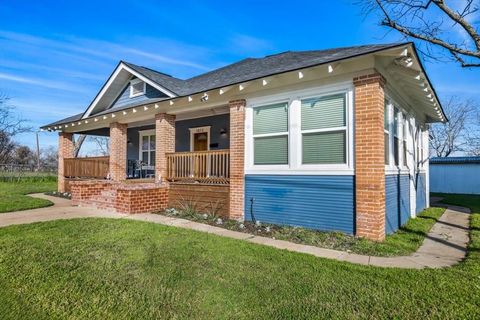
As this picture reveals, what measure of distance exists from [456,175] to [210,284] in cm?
2233

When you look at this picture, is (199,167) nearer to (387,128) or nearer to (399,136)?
(387,128)

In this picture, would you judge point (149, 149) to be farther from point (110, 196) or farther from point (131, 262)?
point (131, 262)

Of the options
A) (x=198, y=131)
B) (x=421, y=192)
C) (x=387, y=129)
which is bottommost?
(x=421, y=192)

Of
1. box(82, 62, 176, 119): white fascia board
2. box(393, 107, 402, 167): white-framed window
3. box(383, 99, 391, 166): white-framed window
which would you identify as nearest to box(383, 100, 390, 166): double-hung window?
box(383, 99, 391, 166): white-framed window

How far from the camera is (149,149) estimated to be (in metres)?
14.4

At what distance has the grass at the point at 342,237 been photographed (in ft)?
16.6

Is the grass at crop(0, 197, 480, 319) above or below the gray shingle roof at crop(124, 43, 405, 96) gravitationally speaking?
below

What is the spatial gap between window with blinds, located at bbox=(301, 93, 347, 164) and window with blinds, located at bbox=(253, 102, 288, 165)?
50 centimetres

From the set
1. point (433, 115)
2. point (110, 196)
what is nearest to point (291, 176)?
point (110, 196)

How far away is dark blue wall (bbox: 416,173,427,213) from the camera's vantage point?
988 centimetres

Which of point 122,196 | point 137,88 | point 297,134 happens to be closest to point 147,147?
point 137,88

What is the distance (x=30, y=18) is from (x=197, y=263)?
11933 millimetres

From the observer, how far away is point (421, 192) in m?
10.5

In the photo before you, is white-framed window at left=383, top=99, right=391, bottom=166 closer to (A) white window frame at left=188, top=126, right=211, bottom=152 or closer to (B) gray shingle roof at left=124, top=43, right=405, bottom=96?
(B) gray shingle roof at left=124, top=43, right=405, bottom=96
